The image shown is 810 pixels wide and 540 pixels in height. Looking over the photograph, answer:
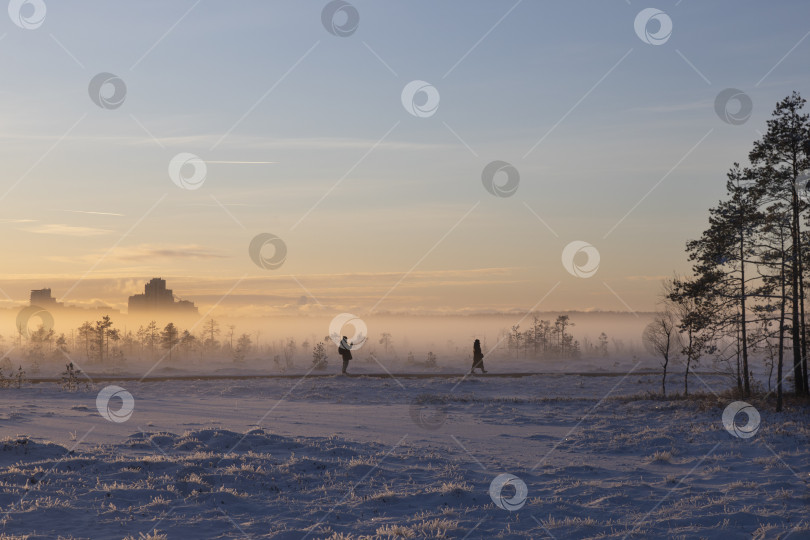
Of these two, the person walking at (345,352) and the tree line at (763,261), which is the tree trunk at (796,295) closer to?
the tree line at (763,261)

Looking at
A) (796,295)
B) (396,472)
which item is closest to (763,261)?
(796,295)

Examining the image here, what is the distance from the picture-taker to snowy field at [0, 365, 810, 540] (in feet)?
39.1

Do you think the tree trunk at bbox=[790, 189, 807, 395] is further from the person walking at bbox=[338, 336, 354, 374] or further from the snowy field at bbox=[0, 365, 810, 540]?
the person walking at bbox=[338, 336, 354, 374]

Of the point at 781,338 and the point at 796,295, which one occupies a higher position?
the point at 796,295

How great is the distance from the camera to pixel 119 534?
11.0 m

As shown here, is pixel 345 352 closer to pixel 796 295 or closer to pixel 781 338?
pixel 781 338

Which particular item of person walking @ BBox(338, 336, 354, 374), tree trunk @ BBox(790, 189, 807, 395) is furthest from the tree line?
person walking @ BBox(338, 336, 354, 374)

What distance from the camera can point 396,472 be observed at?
1574 cm

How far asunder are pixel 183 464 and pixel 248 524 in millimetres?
4023

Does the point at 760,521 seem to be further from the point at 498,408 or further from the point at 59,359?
the point at 59,359

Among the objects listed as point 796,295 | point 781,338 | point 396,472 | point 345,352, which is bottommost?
point 396,472

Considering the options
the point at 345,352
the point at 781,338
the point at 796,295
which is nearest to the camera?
the point at 781,338

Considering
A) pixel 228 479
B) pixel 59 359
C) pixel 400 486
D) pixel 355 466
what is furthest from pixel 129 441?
pixel 59 359

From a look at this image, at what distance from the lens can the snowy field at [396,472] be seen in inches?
470
